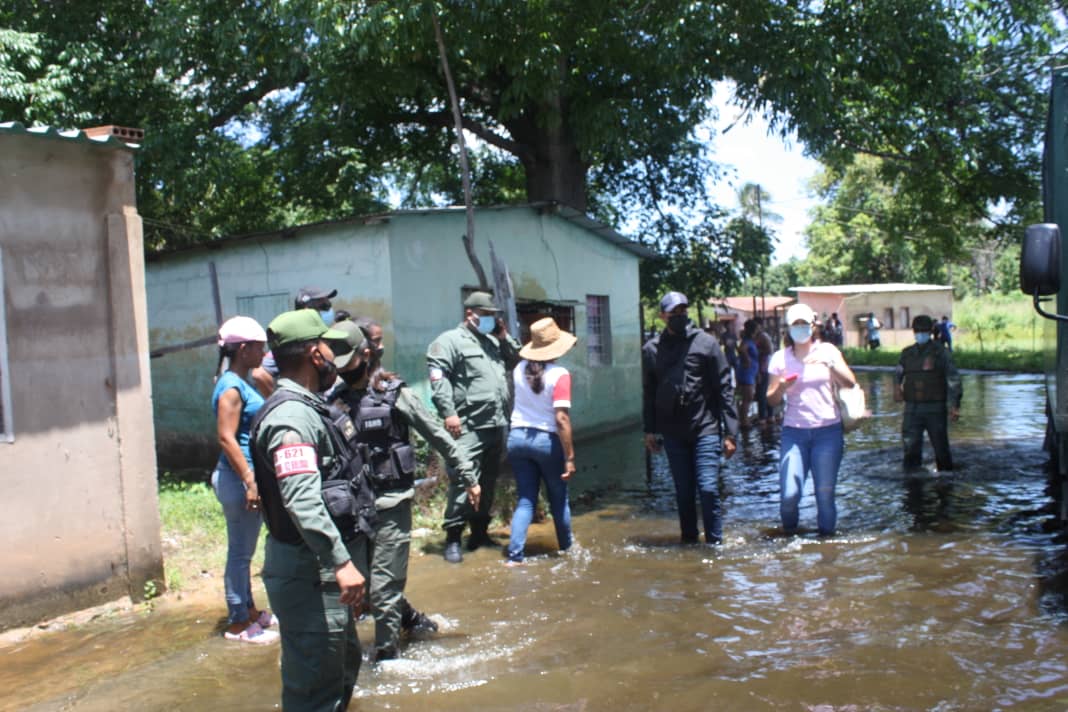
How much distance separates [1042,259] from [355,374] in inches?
134

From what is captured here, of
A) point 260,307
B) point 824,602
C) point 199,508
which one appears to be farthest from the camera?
point 260,307

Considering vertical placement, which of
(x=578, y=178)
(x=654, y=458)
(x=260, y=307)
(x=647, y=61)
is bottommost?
(x=654, y=458)

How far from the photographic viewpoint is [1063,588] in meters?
5.36

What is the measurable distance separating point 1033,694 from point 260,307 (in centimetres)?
921

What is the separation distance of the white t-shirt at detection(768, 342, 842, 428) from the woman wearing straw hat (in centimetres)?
154

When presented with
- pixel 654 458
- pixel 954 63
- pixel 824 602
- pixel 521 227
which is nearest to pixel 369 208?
pixel 521 227

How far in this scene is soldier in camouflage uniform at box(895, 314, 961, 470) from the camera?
8430mm

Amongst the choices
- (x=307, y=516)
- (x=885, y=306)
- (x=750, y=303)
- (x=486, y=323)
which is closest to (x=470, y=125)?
(x=486, y=323)

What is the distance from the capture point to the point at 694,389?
6.33 metres

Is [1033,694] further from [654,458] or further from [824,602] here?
[654,458]

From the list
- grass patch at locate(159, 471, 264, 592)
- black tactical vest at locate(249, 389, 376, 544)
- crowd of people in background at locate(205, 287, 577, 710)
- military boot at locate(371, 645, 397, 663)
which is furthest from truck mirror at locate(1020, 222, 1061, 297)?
grass patch at locate(159, 471, 264, 592)

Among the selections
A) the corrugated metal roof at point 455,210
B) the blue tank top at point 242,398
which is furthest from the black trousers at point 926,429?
the blue tank top at point 242,398

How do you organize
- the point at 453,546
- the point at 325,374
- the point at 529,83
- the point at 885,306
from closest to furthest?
the point at 325,374, the point at 453,546, the point at 529,83, the point at 885,306

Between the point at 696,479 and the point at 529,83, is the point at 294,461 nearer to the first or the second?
Result: the point at 696,479
